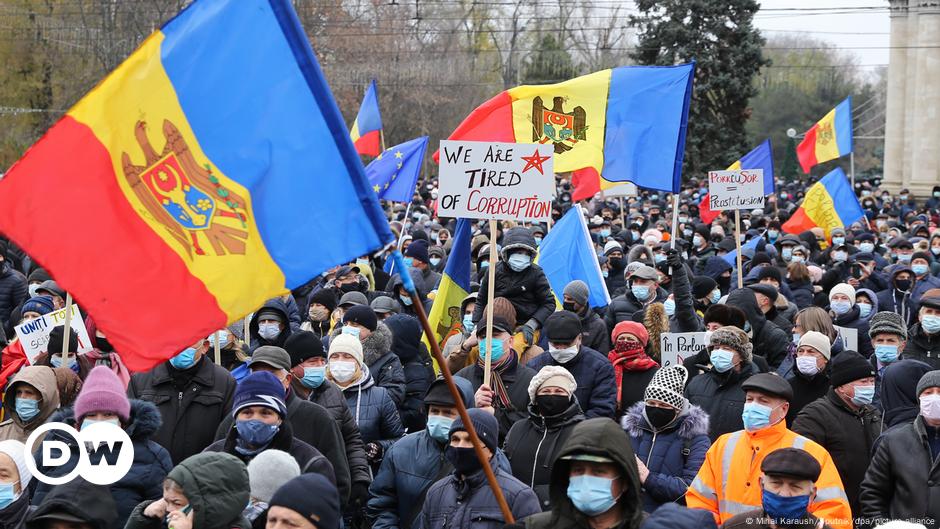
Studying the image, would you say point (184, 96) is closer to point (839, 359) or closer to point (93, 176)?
point (93, 176)

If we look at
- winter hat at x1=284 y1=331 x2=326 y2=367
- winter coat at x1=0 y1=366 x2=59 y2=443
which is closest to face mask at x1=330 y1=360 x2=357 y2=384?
winter hat at x1=284 y1=331 x2=326 y2=367

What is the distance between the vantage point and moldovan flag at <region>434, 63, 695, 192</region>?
1104 centimetres

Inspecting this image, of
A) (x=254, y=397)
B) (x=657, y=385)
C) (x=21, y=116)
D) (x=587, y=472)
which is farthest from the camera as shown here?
(x=21, y=116)

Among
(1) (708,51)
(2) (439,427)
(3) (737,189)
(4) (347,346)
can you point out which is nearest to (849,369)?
(2) (439,427)

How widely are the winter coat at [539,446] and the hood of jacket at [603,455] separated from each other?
2056 millimetres

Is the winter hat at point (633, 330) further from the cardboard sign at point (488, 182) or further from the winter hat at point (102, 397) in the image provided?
the winter hat at point (102, 397)

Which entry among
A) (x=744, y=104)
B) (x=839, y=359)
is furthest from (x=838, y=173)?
Result: (x=744, y=104)

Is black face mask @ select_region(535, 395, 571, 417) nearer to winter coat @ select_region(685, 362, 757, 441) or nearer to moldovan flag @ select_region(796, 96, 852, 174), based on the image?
winter coat @ select_region(685, 362, 757, 441)

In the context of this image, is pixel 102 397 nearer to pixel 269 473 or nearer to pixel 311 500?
pixel 269 473

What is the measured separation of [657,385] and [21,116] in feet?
161

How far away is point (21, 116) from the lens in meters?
51.8

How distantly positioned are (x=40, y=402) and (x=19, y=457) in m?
1.06

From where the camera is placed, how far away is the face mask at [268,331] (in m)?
10.2

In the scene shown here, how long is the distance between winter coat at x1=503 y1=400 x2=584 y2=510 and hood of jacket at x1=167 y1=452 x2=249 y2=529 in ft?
7.23
